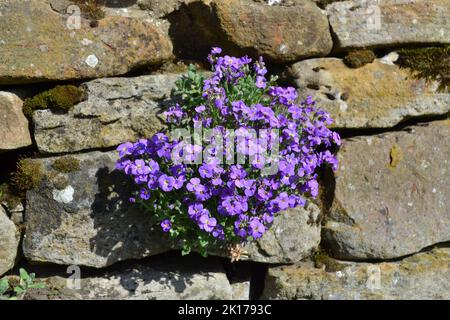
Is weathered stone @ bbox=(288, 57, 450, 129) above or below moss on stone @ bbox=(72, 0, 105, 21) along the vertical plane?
below

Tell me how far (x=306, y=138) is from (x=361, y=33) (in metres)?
1.28

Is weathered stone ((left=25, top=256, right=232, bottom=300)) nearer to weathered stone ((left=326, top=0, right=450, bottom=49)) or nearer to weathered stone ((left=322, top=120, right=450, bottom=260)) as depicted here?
weathered stone ((left=322, top=120, right=450, bottom=260))

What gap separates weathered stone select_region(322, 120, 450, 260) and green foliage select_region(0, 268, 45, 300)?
2431 mm

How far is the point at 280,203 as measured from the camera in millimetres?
4301

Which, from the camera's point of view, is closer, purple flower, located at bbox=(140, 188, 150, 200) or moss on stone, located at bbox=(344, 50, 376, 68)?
purple flower, located at bbox=(140, 188, 150, 200)

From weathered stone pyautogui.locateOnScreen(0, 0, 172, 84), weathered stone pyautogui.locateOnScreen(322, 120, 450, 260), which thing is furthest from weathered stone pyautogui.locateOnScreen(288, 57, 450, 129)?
weathered stone pyautogui.locateOnScreen(0, 0, 172, 84)

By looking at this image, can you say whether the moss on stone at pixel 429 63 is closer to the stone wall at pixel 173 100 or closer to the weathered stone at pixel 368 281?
the stone wall at pixel 173 100

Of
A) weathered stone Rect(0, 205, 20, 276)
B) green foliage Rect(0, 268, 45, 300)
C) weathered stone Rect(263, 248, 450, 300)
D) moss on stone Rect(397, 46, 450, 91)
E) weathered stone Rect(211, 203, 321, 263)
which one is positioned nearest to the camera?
green foliage Rect(0, 268, 45, 300)

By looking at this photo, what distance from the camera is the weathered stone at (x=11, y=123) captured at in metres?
4.46

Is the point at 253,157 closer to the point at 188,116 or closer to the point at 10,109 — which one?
the point at 188,116

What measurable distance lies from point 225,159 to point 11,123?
5.53 feet

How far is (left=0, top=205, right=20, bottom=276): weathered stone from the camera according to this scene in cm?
453

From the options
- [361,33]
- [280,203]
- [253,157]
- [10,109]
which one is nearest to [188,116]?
[253,157]

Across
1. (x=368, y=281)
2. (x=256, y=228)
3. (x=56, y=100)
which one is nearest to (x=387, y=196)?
(x=368, y=281)
